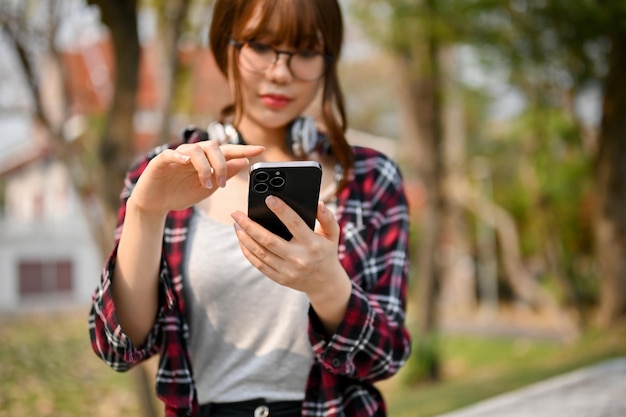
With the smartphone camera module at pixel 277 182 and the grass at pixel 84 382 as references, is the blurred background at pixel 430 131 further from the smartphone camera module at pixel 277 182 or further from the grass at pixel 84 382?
the smartphone camera module at pixel 277 182

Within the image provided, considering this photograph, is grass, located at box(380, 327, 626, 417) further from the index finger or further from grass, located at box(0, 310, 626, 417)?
the index finger

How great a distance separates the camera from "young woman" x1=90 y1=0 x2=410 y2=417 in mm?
1510

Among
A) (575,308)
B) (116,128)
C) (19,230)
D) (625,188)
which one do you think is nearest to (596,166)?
(625,188)

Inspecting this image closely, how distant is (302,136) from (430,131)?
375 inches

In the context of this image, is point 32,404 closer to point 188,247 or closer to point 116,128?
point 116,128

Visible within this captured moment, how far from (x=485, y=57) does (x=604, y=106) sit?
162 centimetres

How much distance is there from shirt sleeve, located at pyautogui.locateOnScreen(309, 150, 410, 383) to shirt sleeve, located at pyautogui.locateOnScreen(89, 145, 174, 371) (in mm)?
331

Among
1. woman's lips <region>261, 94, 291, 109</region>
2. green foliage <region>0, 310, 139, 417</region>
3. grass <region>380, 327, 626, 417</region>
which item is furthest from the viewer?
grass <region>380, 327, 626, 417</region>

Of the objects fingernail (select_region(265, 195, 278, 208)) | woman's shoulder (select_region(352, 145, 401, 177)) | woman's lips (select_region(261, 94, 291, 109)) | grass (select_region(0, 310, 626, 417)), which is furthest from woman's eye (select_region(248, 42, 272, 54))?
grass (select_region(0, 310, 626, 417))

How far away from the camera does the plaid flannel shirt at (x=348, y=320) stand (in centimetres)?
152

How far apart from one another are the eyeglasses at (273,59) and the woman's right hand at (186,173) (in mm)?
423

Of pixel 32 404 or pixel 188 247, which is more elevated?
pixel 188 247

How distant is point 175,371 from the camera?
1.63 meters

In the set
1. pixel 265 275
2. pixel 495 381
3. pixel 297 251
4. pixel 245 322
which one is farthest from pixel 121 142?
pixel 495 381
